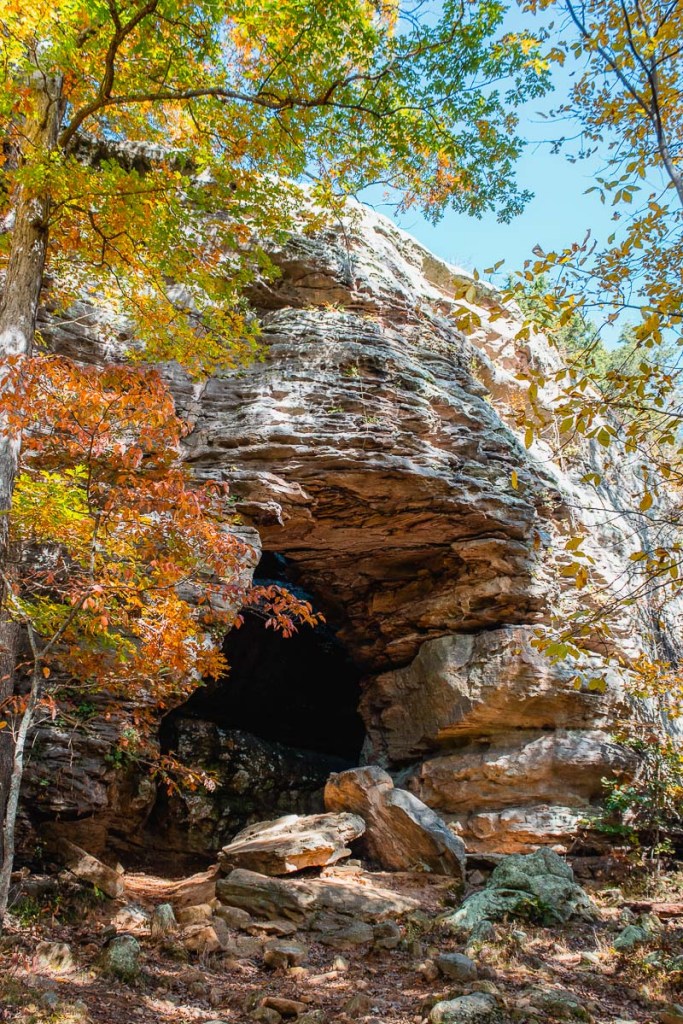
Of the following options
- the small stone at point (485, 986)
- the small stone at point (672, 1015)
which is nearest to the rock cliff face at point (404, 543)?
the small stone at point (485, 986)

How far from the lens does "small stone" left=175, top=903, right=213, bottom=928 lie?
645 cm

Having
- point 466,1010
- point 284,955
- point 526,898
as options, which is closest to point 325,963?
point 284,955

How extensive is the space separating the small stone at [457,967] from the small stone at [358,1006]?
73 cm

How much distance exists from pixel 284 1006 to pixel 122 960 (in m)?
1.43

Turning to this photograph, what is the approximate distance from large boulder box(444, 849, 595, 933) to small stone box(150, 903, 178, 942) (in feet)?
9.12

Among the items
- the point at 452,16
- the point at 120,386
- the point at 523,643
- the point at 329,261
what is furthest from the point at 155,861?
the point at 452,16

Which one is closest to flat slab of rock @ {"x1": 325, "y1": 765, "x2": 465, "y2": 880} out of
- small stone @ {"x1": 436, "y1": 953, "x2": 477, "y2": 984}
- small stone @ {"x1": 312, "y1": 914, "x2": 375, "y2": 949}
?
small stone @ {"x1": 312, "y1": 914, "x2": 375, "y2": 949}

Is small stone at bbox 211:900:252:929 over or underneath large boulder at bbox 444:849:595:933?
underneath

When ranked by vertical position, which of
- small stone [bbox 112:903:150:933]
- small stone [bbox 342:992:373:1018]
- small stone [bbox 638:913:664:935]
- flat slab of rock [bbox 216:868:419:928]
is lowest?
small stone [bbox 112:903:150:933]

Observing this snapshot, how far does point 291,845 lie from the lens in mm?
8266

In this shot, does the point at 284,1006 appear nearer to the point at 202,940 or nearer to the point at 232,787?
the point at 202,940

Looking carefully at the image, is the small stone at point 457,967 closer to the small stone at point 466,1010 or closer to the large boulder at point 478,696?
the small stone at point 466,1010

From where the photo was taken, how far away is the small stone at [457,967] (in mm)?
5203

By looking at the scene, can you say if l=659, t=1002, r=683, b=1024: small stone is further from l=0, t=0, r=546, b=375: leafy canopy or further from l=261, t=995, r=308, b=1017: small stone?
l=0, t=0, r=546, b=375: leafy canopy
